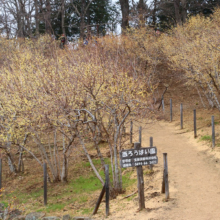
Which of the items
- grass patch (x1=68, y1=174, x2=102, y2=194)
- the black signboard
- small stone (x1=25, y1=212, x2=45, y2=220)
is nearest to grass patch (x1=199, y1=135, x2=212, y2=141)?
grass patch (x1=68, y1=174, x2=102, y2=194)

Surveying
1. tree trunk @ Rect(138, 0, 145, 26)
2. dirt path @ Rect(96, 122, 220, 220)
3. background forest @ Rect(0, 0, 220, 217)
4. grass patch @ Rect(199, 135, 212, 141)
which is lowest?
dirt path @ Rect(96, 122, 220, 220)

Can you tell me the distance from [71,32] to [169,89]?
1498cm

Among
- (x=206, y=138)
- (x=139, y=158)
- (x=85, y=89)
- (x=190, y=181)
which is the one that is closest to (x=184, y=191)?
(x=190, y=181)

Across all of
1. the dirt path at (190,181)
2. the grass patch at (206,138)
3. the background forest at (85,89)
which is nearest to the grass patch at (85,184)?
the background forest at (85,89)

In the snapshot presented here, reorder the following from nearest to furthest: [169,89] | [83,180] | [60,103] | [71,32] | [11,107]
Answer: [60,103] < [11,107] < [83,180] < [169,89] < [71,32]

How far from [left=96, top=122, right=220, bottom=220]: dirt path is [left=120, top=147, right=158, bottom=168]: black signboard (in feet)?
4.59

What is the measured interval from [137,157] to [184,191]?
90.3 inches

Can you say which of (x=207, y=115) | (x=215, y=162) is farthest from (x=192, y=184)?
(x=207, y=115)

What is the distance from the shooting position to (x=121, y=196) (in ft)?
34.2

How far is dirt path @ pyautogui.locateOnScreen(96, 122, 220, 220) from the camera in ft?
26.2

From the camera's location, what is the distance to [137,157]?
841cm

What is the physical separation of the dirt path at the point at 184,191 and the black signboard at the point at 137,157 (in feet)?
4.59

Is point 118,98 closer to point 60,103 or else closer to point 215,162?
point 60,103

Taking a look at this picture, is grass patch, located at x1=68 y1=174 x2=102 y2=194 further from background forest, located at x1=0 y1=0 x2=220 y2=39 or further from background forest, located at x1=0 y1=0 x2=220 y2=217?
background forest, located at x1=0 y1=0 x2=220 y2=39
